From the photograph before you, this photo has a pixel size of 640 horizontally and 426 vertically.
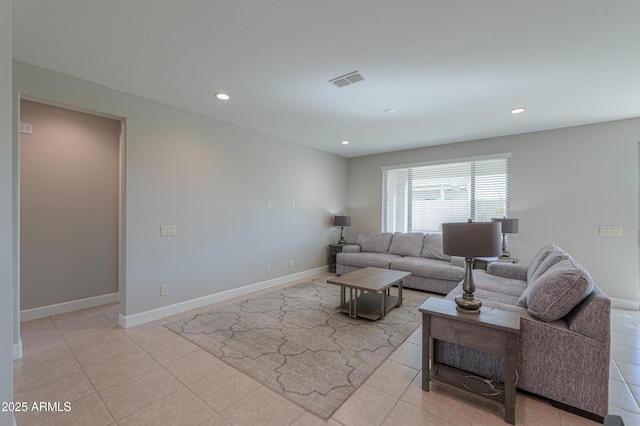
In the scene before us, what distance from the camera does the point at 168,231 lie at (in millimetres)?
3305

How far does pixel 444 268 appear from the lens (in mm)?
4137

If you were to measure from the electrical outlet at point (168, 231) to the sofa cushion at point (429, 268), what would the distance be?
339cm

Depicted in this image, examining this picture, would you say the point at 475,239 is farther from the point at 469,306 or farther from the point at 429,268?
the point at 429,268

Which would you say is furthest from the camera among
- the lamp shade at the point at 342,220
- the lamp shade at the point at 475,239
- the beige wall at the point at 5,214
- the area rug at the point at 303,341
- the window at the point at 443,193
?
the lamp shade at the point at 342,220

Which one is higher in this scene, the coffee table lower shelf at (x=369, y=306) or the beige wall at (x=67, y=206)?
the beige wall at (x=67, y=206)

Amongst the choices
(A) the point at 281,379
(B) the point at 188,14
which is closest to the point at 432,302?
(A) the point at 281,379

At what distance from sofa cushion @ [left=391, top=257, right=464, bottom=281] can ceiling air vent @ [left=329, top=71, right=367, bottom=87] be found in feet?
9.95

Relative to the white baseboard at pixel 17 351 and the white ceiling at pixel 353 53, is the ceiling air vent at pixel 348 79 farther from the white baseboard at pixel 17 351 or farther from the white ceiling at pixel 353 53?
A: the white baseboard at pixel 17 351

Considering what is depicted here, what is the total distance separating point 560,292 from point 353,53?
2.30m

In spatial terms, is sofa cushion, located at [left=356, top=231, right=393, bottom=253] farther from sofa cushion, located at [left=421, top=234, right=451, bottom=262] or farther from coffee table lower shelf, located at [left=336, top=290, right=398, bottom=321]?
coffee table lower shelf, located at [left=336, top=290, right=398, bottom=321]

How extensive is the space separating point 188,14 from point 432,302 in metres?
2.73

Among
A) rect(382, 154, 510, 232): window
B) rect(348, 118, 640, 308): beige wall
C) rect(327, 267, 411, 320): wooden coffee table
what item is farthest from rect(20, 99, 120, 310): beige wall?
rect(348, 118, 640, 308): beige wall

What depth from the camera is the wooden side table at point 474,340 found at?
1658 mm

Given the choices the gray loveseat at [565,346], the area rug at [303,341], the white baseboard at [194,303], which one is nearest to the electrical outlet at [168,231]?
the white baseboard at [194,303]
